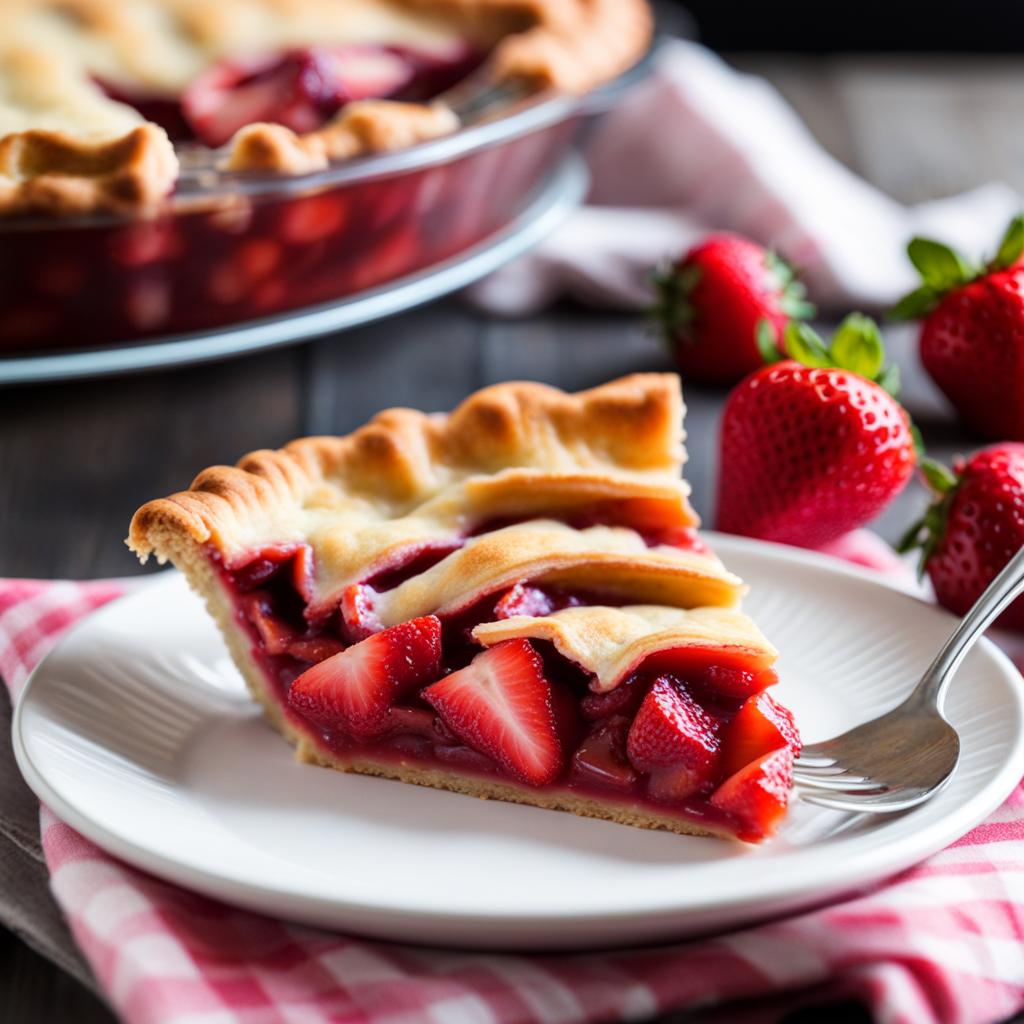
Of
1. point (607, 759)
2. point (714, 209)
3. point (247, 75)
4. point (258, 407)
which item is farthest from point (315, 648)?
point (714, 209)

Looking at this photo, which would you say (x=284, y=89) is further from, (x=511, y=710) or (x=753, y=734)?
(x=753, y=734)

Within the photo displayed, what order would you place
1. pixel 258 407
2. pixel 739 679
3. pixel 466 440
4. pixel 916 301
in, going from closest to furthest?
1. pixel 739 679
2. pixel 466 440
3. pixel 916 301
4. pixel 258 407

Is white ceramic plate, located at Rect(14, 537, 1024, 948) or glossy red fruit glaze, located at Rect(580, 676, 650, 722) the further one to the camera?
glossy red fruit glaze, located at Rect(580, 676, 650, 722)

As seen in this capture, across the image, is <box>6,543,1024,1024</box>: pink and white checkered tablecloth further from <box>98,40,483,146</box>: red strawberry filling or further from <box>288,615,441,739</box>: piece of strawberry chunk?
<box>98,40,483,146</box>: red strawberry filling

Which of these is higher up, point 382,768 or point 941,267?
point 941,267

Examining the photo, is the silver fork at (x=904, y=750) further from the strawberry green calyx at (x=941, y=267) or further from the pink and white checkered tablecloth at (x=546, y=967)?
the strawberry green calyx at (x=941, y=267)

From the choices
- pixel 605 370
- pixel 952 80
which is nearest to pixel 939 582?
pixel 605 370

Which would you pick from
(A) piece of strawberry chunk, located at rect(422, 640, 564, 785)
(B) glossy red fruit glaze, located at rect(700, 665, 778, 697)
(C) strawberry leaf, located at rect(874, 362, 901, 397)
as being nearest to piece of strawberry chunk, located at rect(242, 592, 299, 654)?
(A) piece of strawberry chunk, located at rect(422, 640, 564, 785)
